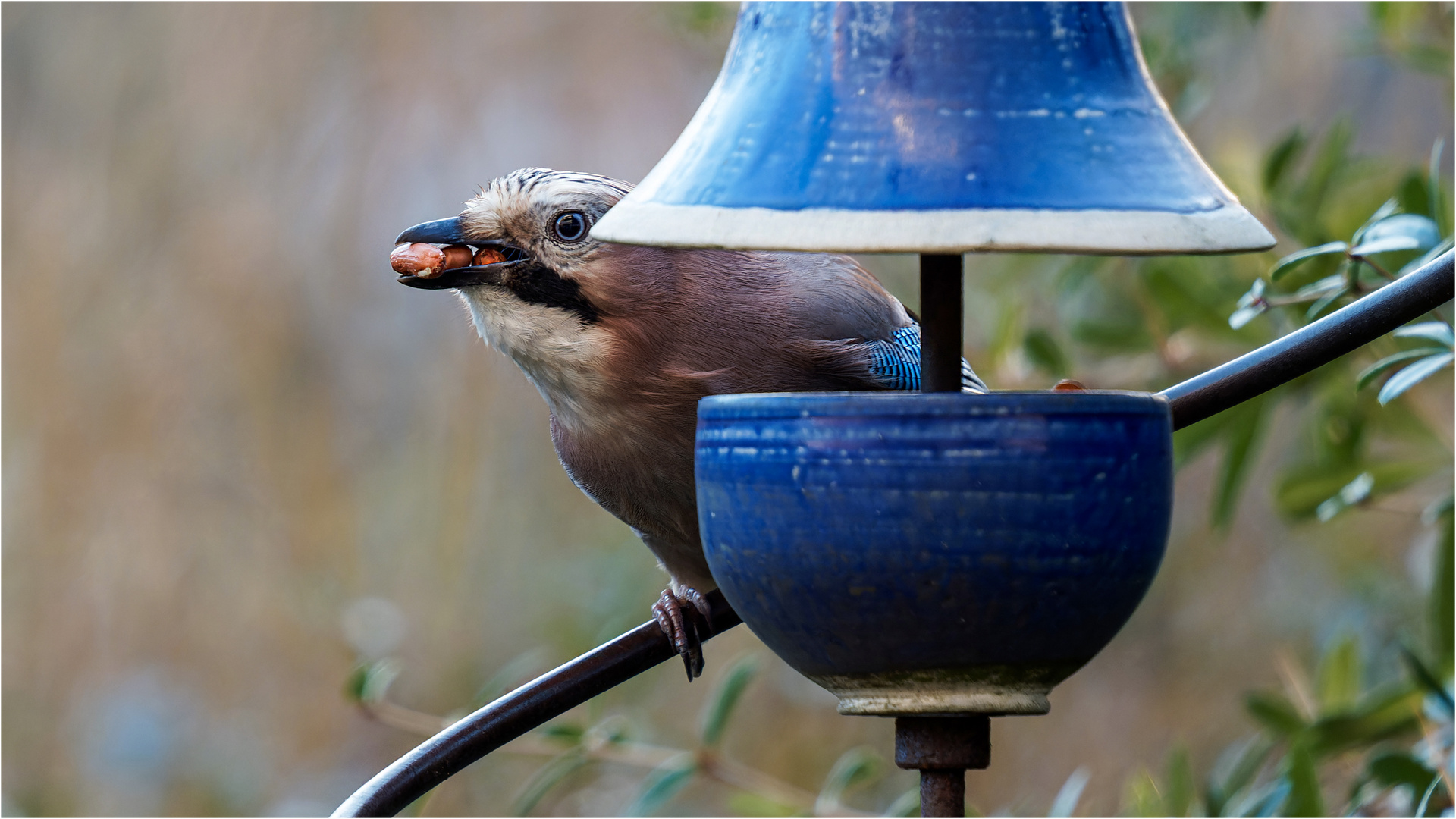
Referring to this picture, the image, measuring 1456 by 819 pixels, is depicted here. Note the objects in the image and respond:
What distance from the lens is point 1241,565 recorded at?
4.56m

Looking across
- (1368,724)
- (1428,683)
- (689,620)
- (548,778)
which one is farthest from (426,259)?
(1368,724)

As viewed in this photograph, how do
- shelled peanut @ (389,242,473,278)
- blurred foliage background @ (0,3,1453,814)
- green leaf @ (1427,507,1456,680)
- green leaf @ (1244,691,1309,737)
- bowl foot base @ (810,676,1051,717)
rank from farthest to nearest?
1. blurred foliage background @ (0,3,1453,814)
2. green leaf @ (1244,691,1309,737)
3. green leaf @ (1427,507,1456,680)
4. shelled peanut @ (389,242,473,278)
5. bowl foot base @ (810,676,1051,717)

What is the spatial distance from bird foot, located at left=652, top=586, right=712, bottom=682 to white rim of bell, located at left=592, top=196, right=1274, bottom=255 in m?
0.93

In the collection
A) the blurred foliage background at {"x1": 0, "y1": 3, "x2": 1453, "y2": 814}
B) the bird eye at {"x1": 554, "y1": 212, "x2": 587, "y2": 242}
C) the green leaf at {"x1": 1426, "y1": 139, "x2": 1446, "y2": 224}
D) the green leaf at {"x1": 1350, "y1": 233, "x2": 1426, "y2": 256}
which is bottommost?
the blurred foliage background at {"x1": 0, "y1": 3, "x2": 1453, "y2": 814}

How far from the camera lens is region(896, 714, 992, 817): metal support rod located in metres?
0.98

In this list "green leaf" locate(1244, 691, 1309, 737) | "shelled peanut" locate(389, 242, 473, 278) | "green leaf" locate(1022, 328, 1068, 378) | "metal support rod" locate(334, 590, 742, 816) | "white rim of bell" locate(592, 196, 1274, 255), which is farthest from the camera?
"green leaf" locate(1022, 328, 1068, 378)

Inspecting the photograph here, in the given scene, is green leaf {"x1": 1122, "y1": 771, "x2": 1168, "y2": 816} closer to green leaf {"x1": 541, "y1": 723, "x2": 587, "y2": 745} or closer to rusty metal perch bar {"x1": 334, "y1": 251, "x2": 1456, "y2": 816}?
green leaf {"x1": 541, "y1": 723, "x2": 587, "y2": 745}

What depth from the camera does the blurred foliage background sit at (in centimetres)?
456

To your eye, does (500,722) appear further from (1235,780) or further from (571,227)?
(1235,780)

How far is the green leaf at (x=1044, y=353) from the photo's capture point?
2387 millimetres

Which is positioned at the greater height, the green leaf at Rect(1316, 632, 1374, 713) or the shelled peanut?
the shelled peanut

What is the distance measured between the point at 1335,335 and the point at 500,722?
28.8 inches

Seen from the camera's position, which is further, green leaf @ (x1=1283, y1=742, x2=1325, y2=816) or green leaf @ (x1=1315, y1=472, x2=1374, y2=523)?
green leaf @ (x1=1315, y1=472, x2=1374, y2=523)

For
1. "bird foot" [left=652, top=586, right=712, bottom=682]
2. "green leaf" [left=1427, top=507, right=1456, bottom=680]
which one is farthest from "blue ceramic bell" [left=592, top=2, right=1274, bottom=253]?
"green leaf" [left=1427, top=507, right=1456, bottom=680]
